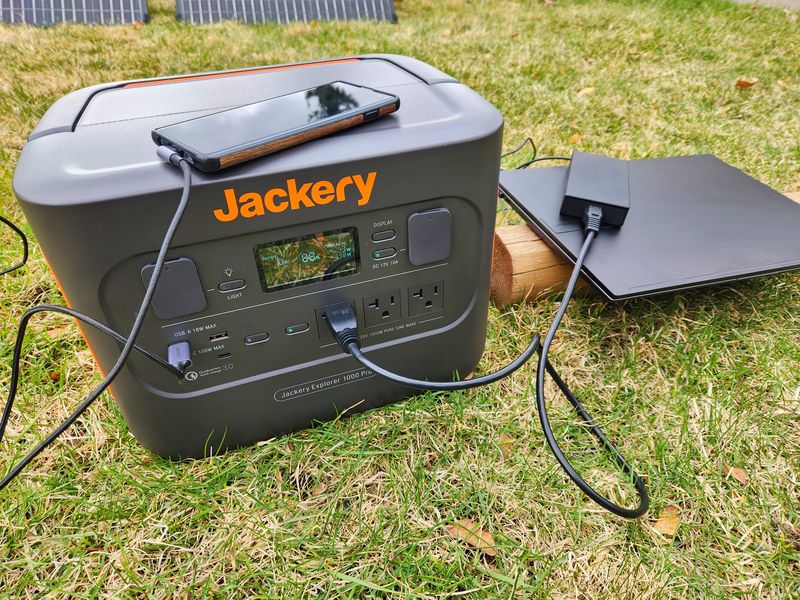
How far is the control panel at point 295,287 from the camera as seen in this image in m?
0.57

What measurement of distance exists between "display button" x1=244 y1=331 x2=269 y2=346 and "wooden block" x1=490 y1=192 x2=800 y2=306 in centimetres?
48

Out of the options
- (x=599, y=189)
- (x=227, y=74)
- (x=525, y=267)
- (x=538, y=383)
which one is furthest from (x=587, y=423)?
(x=227, y=74)

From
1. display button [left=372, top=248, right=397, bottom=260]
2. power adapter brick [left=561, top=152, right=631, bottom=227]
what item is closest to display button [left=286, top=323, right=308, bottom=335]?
display button [left=372, top=248, right=397, bottom=260]

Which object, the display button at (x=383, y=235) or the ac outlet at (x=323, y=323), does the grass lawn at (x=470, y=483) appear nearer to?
the ac outlet at (x=323, y=323)

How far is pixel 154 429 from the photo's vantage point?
2.18 ft

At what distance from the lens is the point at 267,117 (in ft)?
1.89

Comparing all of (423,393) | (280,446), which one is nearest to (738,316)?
(423,393)

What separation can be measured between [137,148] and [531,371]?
660mm

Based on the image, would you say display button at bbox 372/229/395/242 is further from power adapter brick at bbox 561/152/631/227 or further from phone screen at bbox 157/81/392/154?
power adapter brick at bbox 561/152/631/227

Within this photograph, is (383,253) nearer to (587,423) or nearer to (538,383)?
(538,383)

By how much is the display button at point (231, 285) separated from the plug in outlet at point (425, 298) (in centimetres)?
22

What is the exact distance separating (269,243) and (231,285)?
68 mm

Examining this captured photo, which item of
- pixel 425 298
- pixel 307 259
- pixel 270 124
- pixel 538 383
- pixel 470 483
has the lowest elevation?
pixel 470 483

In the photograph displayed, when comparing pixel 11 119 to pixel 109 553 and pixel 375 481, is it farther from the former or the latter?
pixel 375 481
